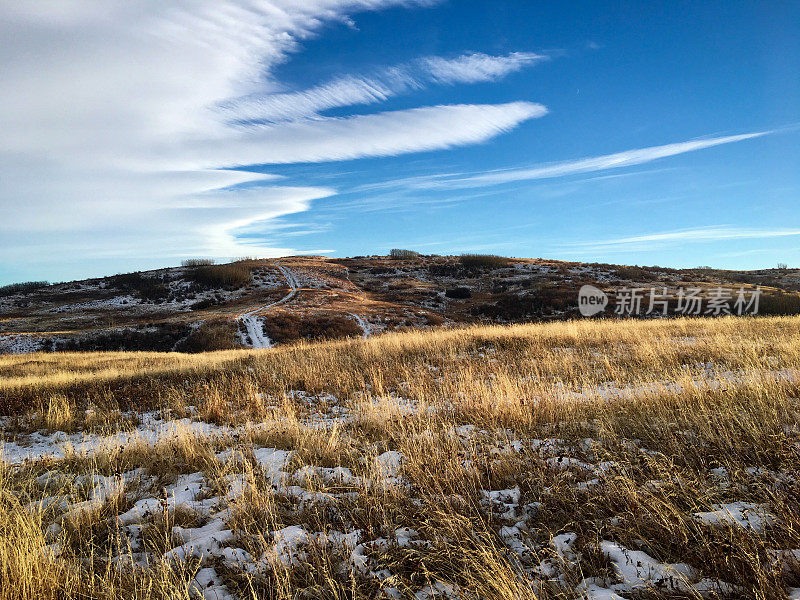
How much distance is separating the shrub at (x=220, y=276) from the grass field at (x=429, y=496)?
43.4 m

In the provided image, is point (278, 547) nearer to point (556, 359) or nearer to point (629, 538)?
point (629, 538)

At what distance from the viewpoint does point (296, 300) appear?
1641 inches

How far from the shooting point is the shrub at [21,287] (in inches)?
2144

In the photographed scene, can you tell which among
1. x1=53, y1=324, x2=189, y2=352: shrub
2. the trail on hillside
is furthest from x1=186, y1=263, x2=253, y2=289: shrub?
x1=53, y1=324, x2=189, y2=352: shrub

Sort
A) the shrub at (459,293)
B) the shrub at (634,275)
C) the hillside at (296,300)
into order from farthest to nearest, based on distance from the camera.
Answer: the shrub at (634,275)
the shrub at (459,293)
the hillside at (296,300)

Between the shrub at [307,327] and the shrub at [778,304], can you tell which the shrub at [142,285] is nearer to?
the shrub at [307,327]

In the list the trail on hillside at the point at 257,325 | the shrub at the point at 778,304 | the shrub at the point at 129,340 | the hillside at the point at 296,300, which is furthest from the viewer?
the hillside at the point at 296,300

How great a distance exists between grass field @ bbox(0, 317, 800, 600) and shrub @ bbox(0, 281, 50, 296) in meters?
63.4

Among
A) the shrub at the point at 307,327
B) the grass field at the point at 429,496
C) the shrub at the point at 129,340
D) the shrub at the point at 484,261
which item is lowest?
the shrub at the point at 129,340

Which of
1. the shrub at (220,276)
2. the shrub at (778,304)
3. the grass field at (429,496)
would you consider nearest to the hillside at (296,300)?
the shrub at (778,304)

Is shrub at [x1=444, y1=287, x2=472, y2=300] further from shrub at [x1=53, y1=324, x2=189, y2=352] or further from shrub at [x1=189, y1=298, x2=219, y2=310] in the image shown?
shrub at [x1=53, y1=324, x2=189, y2=352]

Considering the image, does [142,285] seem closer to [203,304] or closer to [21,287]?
[203,304]

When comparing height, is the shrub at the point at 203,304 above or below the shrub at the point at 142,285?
below

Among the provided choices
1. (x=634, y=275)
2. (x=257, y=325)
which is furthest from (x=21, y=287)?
(x=634, y=275)
